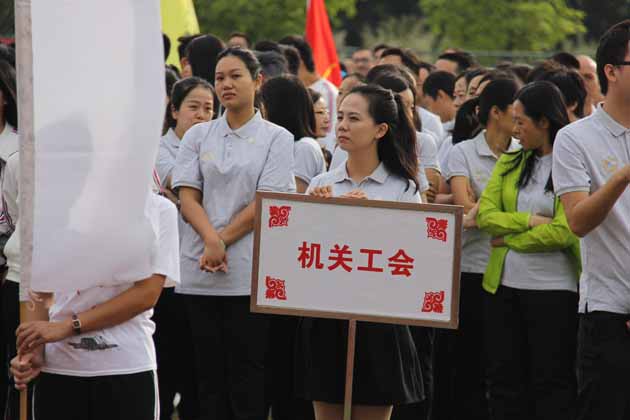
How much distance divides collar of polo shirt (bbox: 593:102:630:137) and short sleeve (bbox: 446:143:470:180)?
2529 mm

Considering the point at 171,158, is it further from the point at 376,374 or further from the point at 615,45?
the point at 615,45

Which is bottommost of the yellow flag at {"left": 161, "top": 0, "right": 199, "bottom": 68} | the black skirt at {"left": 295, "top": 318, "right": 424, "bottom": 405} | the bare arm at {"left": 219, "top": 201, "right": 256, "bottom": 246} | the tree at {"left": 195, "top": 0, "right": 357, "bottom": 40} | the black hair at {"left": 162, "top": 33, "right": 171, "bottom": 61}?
the black skirt at {"left": 295, "top": 318, "right": 424, "bottom": 405}

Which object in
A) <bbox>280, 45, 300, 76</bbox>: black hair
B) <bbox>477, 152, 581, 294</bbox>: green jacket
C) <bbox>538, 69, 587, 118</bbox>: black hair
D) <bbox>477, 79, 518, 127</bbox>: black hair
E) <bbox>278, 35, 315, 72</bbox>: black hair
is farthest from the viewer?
<bbox>278, 35, 315, 72</bbox>: black hair

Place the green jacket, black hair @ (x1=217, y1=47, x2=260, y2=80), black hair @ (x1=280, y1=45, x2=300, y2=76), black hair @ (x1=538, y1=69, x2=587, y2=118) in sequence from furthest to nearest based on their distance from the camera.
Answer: black hair @ (x1=280, y1=45, x2=300, y2=76)
black hair @ (x1=538, y1=69, x2=587, y2=118)
black hair @ (x1=217, y1=47, x2=260, y2=80)
the green jacket

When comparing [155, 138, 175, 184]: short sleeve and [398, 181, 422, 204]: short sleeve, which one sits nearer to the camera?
[398, 181, 422, 204]: short sleeve

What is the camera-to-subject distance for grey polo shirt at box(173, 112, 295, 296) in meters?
7.25

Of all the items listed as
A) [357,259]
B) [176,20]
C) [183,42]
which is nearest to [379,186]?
[357,259]

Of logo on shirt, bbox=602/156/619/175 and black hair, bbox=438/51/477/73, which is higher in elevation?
black hair, bbox=438/51/477/73

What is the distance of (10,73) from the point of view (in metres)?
6.91

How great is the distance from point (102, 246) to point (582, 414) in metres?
2.33

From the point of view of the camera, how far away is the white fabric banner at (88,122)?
4.39 metres

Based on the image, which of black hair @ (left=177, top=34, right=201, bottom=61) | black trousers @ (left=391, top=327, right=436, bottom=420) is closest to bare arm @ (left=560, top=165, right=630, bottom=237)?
black trousers @ (left=391, top=327, right=436, bottom=420)

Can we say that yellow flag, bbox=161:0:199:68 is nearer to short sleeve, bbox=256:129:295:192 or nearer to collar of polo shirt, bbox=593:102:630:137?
short sleeve, bbox=256:129:295:192

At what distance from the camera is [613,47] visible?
5559mm
